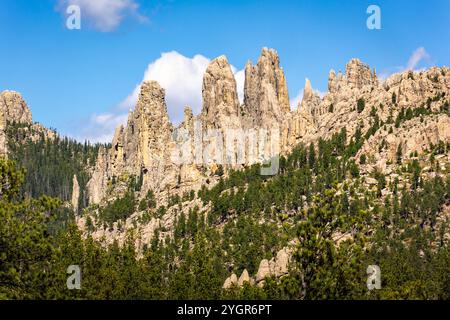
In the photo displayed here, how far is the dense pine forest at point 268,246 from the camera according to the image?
41.8 m

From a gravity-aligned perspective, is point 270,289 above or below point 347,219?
below

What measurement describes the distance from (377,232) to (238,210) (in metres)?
56.4

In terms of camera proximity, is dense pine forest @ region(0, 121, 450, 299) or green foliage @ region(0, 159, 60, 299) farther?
dense pine forest @ region(0, 121, 450, 299)

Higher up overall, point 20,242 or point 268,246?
point 268,246

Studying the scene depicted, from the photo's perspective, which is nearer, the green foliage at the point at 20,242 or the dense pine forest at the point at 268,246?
the green foliage at the point at 20,242

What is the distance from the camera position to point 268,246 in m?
153

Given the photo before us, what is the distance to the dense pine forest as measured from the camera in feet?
137

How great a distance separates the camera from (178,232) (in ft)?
617

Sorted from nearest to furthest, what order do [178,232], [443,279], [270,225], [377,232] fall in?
[443,279], [377,232], [270,225], [178,232]

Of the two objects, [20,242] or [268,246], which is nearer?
[20,242]
